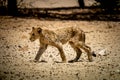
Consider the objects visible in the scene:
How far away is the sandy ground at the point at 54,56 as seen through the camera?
7238 millimetres

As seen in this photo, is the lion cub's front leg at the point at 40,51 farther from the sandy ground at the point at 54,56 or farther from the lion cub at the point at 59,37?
the sandy ground at the point at 54,56

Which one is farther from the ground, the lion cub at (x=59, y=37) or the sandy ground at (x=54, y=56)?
the lion cub at (x=59, y=37)

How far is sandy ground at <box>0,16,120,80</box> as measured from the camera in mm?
7238

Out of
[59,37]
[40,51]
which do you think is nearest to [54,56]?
[40,51]

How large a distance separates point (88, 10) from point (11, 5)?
385 cm

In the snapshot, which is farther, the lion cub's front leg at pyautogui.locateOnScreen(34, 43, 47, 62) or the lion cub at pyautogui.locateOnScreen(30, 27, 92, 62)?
the lion cub's front leg at pyautogui.locateOnScreen(34, 43, 47, 62)

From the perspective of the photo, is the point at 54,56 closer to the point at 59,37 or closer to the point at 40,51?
the point at 40,51

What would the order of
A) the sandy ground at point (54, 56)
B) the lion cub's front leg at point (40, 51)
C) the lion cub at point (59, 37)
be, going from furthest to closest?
the lion cub's front leg at point (40, 51) → the lion cub at point (59, 37) → the sandy ground at point (54, 56)

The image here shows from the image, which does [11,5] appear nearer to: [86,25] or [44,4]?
[44,4]

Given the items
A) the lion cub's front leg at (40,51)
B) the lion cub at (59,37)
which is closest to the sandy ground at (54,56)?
the lion cub's front leg at (40,51)

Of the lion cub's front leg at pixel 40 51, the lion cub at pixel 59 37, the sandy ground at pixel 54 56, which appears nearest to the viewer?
the sandy ground at pixel 54 56

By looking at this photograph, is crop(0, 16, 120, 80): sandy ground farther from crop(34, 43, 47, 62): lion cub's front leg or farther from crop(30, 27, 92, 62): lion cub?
crop(30, 27, 92, 62): lion cub

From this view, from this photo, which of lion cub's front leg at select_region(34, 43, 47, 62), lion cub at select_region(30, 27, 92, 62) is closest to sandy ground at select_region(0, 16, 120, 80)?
lion cub's front leg at select_region(34, 43, 47, 62)

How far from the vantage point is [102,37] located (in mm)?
11289
